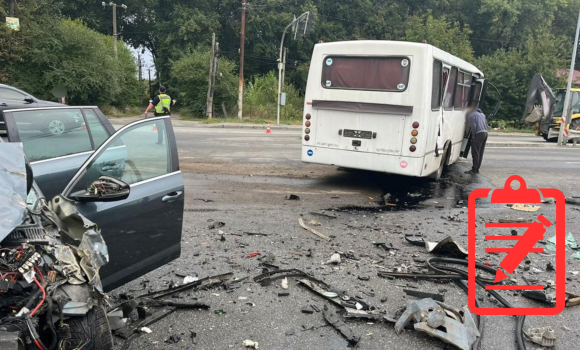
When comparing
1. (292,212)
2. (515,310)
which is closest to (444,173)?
(292,212)

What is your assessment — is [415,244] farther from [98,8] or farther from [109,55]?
[98,8]

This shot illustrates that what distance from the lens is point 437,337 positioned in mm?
3535

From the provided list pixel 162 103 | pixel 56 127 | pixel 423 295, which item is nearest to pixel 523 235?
pixel 423 295

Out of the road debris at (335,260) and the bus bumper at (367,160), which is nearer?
the road debris at (335,260)

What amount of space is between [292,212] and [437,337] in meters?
4.02

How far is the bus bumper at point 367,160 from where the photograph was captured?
8.62 metres

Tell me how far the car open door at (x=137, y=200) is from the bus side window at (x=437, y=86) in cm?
611

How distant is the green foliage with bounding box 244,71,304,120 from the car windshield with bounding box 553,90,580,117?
1879cm

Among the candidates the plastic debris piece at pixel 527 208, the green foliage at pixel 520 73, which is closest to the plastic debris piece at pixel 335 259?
the plastic debris piece at pixel 527 208

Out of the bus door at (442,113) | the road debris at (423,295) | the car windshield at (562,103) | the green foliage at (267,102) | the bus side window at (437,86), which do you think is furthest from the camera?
the green foliage at (267,102)

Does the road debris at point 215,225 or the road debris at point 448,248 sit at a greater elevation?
the road debris at point 448,248

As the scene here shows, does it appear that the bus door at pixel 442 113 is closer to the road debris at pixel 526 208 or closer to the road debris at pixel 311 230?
the road debris at pixel 526 208

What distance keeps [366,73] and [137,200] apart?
6197 mm

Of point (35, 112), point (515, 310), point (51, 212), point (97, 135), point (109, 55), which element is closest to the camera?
point (51, 212)
